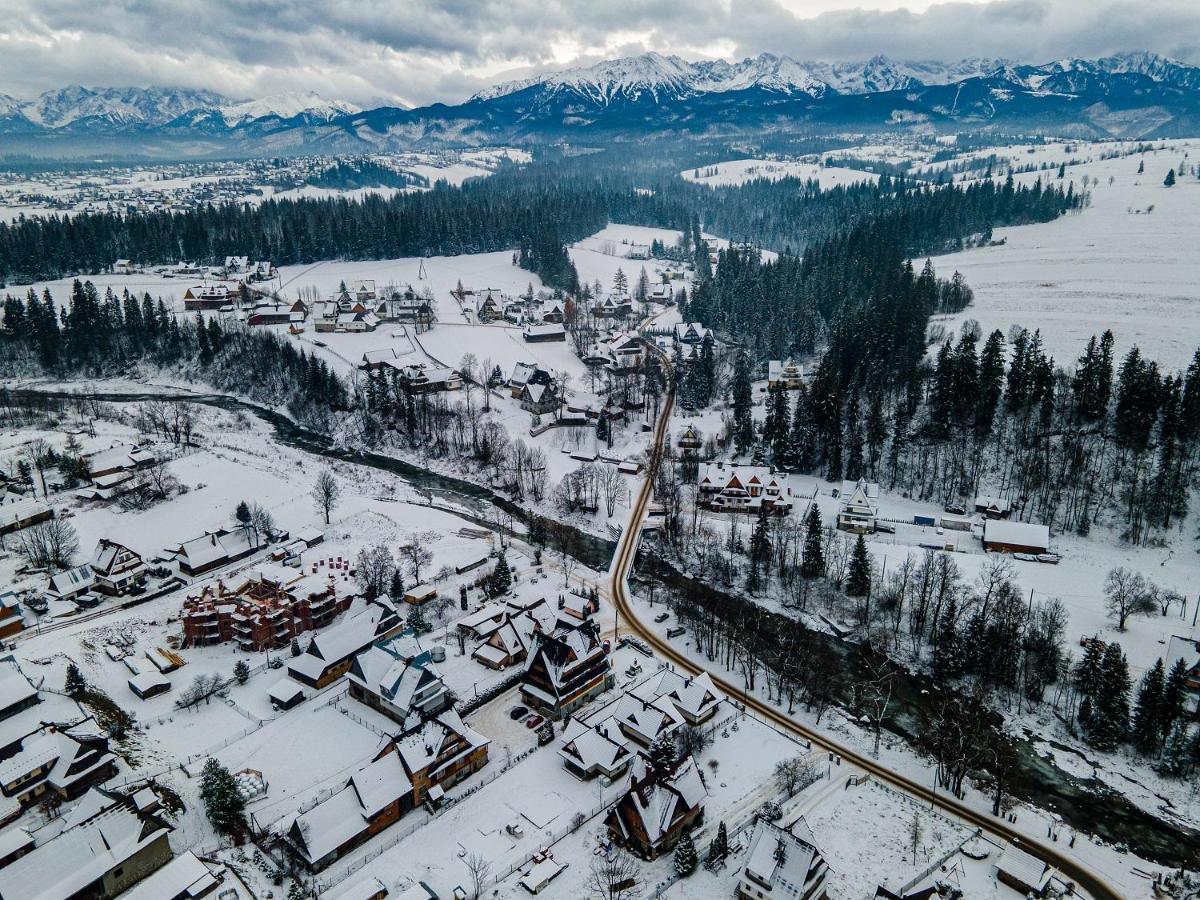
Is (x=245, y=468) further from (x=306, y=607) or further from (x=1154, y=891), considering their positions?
(x=1154, y=891)

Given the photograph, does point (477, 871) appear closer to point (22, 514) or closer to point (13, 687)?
point (13, 687)

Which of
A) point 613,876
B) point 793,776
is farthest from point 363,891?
point 793,776

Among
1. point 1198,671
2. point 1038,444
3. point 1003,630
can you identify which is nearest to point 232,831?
point 1003,630

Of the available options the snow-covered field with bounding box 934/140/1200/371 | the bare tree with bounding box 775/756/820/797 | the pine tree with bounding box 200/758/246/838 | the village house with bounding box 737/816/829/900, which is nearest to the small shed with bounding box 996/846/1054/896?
the village house with bounding box 737/816/829/900

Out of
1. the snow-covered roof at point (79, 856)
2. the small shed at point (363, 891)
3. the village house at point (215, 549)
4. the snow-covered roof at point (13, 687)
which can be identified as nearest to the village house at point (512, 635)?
the small shed at point (363, 891)

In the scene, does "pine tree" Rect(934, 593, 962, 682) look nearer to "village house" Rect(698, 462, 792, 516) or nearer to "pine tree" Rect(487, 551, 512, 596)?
"village house" Rect(698, 462, 792, 516)

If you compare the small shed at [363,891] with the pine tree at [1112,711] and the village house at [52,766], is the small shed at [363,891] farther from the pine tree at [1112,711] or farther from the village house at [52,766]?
the pine tree at [1112,711]
